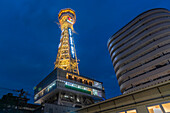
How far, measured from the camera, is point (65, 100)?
48.4 meters

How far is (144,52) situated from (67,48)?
150 ft

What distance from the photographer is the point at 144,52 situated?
53750 millimetres

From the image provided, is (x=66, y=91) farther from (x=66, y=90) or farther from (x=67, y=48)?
(x=67, y=48)

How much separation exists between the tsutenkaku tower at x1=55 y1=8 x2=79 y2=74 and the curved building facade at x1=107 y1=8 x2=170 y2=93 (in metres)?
23.9

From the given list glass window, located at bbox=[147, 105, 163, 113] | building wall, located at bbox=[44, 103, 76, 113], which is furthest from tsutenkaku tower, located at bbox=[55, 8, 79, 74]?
glass window, located at bbox=[147, 105, 163, 113]

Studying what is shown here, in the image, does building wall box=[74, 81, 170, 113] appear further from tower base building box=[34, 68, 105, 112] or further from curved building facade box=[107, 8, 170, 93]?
curved building facade box=[107, 8, 170, 93]

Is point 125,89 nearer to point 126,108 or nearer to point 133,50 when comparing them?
point 133,50

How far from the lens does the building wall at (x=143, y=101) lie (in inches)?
414

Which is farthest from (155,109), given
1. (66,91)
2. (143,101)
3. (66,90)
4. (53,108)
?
(66,91)

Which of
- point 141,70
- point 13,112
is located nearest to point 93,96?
point 141,70

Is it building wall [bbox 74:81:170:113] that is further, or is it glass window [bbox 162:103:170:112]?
building wall [bbox 74:81:170:113]

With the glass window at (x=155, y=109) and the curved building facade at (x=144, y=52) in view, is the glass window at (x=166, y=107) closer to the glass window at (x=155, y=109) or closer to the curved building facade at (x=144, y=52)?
the glass window at (x=155, y=109)

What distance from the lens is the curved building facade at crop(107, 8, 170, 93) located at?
47219 mm

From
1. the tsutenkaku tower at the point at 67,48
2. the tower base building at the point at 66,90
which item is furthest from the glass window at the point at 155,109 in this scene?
the tsutenkaku tower at the point at 67,48
